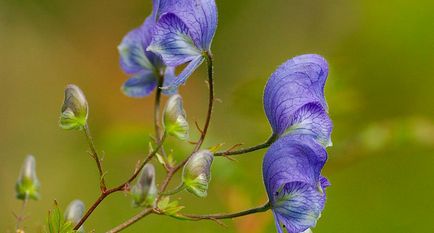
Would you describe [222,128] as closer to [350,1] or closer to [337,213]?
[337,213]

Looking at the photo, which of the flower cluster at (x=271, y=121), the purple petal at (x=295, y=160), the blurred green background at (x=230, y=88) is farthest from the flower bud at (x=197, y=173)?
the blurred green background at (x=230, y=88)

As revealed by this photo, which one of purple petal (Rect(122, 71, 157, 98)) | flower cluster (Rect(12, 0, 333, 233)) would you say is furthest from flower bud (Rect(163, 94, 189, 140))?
purple petal (Rect(122, 71, 157, 98))

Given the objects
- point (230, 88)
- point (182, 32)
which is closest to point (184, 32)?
point (182, 32)

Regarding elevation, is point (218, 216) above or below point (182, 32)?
below

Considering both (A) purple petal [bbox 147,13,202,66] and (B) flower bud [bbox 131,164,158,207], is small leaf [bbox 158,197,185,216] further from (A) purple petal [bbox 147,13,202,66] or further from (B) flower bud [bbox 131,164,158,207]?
(A) purple petal [bbox 147,13,202,66]

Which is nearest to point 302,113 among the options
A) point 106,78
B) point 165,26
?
point 165,26

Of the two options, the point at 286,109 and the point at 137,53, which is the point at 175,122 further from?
the point at 137,53
